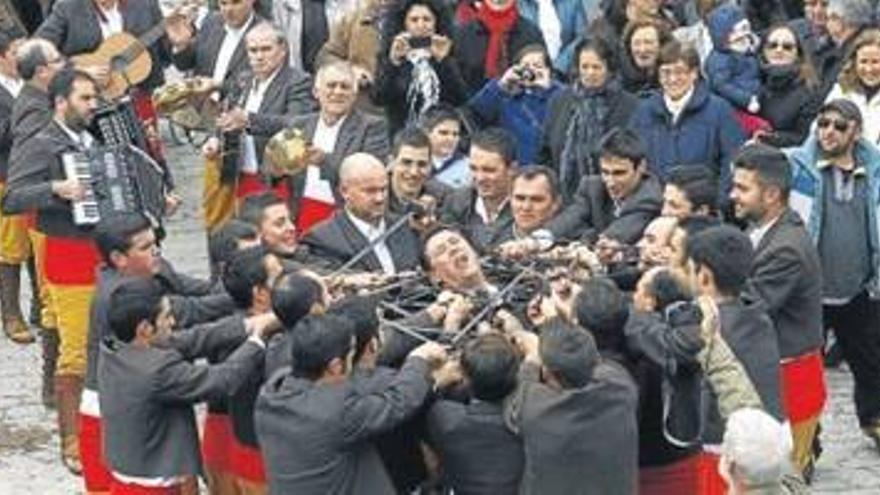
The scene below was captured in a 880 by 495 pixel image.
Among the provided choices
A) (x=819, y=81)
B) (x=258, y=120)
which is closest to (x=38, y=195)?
(x=258, y=120)

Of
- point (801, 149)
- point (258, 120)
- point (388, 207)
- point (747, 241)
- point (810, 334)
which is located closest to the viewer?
point (747, 241)

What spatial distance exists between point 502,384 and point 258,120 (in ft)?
14.9

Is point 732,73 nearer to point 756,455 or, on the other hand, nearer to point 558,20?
point 558,20

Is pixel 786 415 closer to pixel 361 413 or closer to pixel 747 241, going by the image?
pixel 747 241

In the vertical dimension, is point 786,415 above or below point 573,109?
below

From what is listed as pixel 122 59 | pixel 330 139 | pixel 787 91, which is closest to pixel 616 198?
pixel 330 139

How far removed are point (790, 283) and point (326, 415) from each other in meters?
2.69

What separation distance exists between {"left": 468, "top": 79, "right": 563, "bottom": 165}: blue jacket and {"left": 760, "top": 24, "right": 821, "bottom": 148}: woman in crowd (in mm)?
1269

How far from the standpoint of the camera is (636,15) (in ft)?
43.6

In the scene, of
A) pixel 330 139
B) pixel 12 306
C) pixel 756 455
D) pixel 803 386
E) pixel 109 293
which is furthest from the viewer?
pixel 12 306

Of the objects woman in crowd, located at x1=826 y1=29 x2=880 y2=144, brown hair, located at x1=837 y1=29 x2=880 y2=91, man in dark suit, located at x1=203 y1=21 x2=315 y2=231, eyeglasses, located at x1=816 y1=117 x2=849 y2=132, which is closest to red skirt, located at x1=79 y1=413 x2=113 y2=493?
man in dark suit, located at x1=203 y1=21 x2=315 y2=231

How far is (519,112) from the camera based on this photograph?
12758mm

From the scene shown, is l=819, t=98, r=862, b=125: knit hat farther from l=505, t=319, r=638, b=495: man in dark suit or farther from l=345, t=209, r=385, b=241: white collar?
l=505, t=319, r=638, b=495: man in dark suit

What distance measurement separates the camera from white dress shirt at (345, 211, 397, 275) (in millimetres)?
9844
